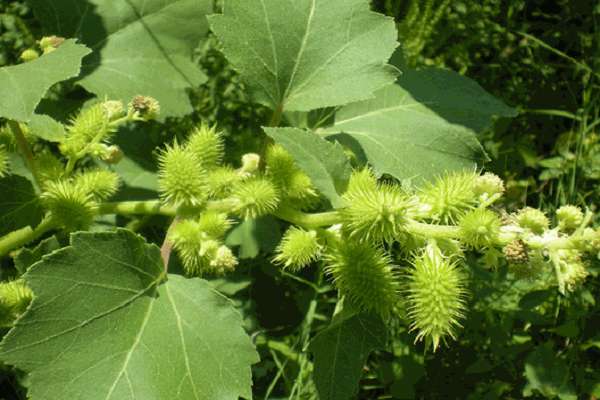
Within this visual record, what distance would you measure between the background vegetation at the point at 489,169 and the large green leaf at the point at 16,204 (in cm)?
51

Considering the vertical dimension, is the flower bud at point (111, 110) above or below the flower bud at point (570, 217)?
above

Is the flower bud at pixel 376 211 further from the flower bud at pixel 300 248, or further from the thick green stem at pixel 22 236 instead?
the thick green stem at pixel 22 236

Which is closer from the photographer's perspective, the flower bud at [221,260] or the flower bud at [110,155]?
the flower bud at [221,260]

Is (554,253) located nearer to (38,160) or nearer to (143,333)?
(143,333)

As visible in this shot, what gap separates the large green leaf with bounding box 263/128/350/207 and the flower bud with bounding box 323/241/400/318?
15 centimetres

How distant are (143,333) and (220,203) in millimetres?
456

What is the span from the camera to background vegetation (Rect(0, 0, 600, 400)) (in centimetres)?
194

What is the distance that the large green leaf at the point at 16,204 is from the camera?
4.84 ft

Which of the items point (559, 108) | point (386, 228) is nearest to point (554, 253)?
point (386, 228)

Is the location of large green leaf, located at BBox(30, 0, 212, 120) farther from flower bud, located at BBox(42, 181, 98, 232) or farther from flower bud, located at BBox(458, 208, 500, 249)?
flower bud, located at BBox(458, 208, 500, 249)

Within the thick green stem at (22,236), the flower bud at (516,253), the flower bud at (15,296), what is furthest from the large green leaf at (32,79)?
the flower bud at (516,253)

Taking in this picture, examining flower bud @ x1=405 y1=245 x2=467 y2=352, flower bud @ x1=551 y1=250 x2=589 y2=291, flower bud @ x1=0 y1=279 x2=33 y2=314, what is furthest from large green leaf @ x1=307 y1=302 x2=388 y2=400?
flower bud @ x1=0 y1=279 x2=33 y2=314

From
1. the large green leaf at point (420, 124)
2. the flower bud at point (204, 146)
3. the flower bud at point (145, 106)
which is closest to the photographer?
the flower bud at point (204, 146)

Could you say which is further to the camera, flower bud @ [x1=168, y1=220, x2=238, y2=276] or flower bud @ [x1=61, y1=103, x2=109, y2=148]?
flower bud @ [x1=61, y1=103, x2=109, y2=148]
